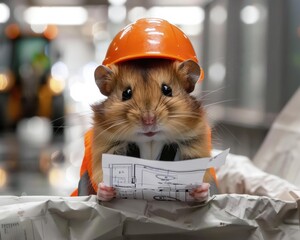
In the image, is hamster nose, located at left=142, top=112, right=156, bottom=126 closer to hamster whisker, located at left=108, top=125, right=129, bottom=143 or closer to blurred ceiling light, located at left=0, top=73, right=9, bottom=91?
hamster whisker, located at left=108, top=125, right=129, bottom=143

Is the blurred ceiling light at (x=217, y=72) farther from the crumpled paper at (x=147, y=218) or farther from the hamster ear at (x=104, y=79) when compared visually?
the crumpled paper at (x=147, y=218)

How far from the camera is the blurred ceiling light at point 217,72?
27.3 ft

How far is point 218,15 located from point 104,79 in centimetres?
763

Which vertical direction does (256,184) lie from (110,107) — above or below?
below

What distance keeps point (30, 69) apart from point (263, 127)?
555cm

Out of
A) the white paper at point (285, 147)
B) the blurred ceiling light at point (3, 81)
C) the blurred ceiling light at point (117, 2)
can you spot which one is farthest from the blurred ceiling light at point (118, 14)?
the white paper at point (285, 147)

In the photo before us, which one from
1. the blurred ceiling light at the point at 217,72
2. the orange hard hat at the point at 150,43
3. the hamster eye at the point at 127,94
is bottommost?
the hamster eye at the point at 127,94

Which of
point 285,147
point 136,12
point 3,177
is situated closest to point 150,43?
point 285,147

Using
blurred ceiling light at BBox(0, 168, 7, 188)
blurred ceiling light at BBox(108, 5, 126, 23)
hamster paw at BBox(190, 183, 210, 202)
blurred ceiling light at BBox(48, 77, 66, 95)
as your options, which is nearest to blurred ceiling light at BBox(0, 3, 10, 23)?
blurred ceiling light at BBox(48, 77, 66, 95)

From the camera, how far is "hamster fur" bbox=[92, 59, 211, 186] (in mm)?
1185

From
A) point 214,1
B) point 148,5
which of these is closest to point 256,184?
point 214,1

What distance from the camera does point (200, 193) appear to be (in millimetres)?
1094

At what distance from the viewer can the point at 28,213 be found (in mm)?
1073

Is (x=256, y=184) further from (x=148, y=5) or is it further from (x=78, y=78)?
(x=78, y=78)
